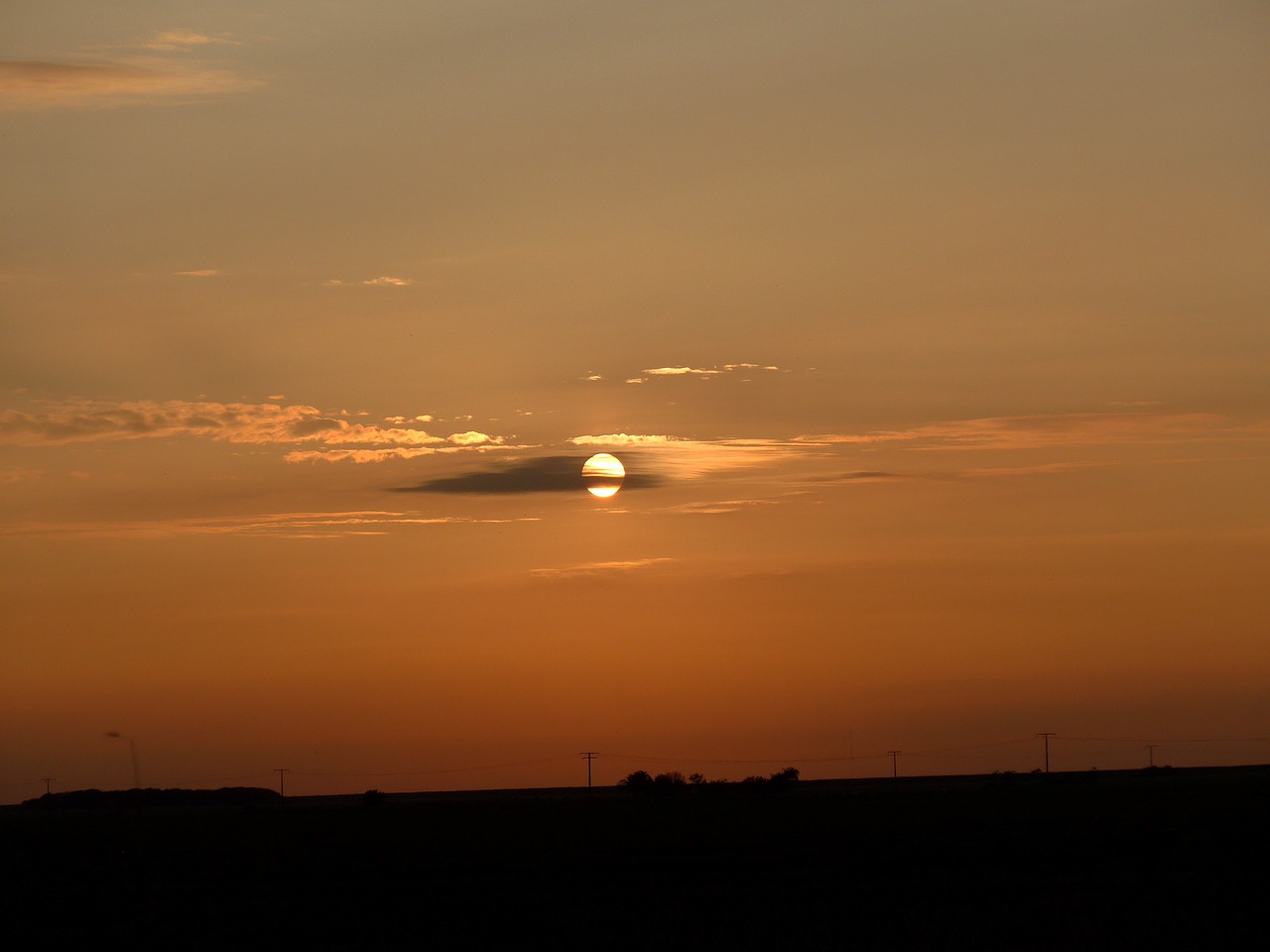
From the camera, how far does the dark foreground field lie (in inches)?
1490

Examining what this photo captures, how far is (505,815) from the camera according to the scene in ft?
405

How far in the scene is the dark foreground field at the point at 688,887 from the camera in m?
37.8

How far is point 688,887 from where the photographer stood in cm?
4950

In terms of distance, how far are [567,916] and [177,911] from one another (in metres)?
14.6

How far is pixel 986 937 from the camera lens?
117 feet

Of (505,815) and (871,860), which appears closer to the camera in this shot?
(871,860)

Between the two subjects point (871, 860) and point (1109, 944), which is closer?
point (1109, 944)

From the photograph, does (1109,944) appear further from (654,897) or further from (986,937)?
(654,897)

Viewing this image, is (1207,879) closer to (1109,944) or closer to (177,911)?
(1109,944)

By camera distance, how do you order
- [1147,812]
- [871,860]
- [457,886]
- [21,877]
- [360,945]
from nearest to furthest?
[360,945], [457,886], [871,860], [21,877], [1147,812]

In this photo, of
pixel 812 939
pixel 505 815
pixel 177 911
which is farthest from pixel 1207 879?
pixel 505 815

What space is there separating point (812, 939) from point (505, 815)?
9083cm

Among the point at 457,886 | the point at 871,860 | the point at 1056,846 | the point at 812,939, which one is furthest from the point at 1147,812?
the point at 812,939

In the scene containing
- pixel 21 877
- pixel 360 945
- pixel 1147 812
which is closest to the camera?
pixel 360 945
